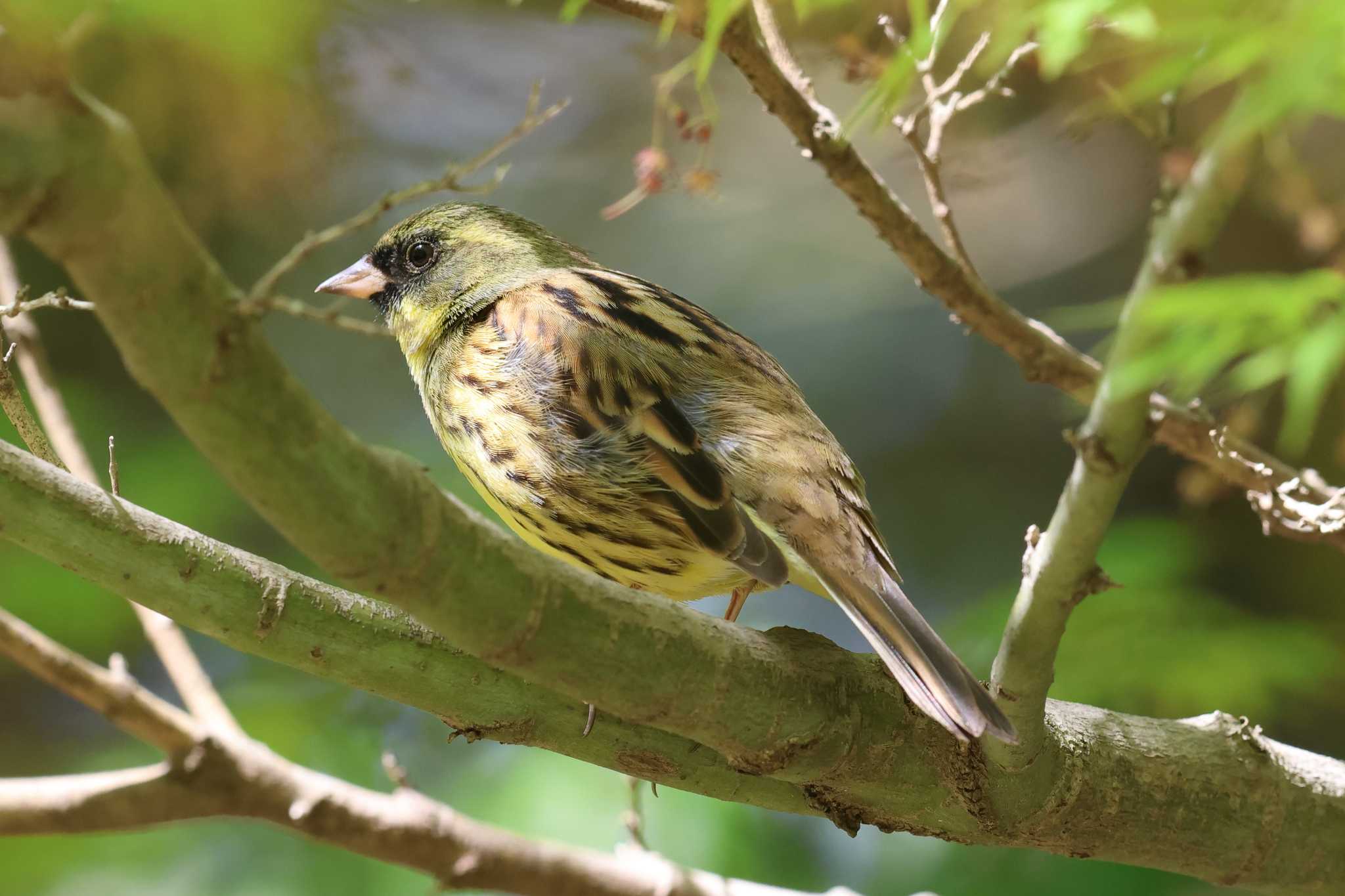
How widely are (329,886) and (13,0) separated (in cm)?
349

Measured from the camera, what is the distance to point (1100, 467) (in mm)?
1604

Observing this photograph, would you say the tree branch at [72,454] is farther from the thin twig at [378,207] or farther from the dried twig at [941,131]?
the dried twig at [941,131]

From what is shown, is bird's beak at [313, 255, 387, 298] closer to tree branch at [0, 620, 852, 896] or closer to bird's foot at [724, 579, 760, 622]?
tree branch at [0, 620, 852, 896]

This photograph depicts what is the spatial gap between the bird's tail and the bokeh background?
3.74ft

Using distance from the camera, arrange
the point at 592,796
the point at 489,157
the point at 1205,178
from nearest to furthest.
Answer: the point at 1205,178
the point at 489,157
the point at 592,796

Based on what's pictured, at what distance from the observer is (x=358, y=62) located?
4.44 meters

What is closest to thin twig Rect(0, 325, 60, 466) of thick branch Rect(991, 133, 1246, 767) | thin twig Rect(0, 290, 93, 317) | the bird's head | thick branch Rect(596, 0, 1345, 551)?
thin twig Rect(0, 290, 93, 317)

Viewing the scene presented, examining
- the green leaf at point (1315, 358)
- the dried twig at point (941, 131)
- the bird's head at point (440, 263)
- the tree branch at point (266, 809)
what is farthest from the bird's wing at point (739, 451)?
the tree branch at point (266, 809)

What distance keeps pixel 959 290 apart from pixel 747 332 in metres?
3.62

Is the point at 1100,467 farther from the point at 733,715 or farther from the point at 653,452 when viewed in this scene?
the point at 653,452

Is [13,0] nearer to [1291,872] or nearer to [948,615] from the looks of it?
[1291,872]

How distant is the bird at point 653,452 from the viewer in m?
2.42

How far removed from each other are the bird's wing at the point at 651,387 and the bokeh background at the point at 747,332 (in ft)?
1.26

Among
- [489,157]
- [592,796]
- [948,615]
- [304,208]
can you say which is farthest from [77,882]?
[489,157]
